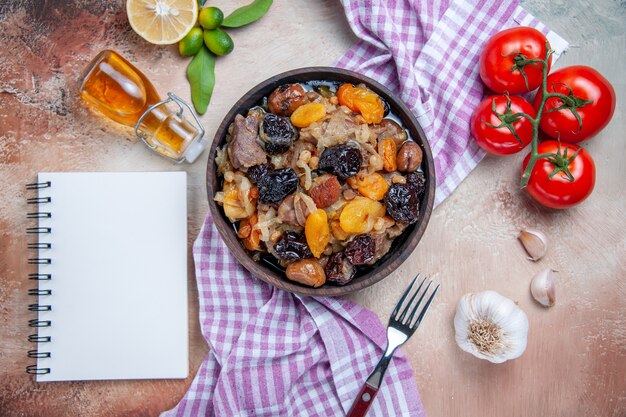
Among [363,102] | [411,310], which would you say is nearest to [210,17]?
[363,102]

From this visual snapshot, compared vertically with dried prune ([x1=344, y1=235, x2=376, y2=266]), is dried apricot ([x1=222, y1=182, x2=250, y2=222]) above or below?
below

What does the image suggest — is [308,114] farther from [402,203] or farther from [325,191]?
[402,203]

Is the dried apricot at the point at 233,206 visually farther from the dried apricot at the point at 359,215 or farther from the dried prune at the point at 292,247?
the dried apricot at the point at 359,215

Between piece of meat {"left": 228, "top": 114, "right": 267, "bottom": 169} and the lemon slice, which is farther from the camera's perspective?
the lemon slice

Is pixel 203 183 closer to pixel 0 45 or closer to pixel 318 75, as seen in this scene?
pixel 318 75

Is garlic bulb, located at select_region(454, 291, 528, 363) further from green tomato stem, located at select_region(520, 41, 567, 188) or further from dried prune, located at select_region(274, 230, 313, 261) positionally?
dried prune, located at select_region(274, 230, 313, 261)

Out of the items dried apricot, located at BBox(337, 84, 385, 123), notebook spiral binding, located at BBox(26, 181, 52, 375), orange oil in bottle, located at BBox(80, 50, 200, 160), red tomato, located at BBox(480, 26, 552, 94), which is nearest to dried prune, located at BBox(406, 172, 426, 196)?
dried apricot, located at BBox(337, 84, 385, 123)

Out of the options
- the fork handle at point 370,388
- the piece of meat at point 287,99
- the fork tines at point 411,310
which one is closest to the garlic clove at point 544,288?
the fork tines at point 411,310
